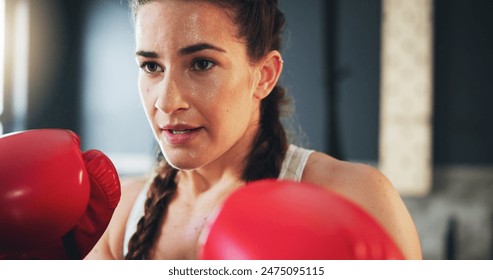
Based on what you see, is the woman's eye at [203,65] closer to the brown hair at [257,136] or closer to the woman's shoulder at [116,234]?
the brown hair at [257,136]

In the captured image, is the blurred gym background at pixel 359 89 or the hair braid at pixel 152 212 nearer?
the hair braid at pixel 152 212

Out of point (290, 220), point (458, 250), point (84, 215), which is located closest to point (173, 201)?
point (84, 215)

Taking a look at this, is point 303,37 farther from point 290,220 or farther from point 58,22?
point 290,220

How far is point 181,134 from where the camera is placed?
694 millimetres

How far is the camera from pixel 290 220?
43 centimetres

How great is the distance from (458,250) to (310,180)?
54.6 inches

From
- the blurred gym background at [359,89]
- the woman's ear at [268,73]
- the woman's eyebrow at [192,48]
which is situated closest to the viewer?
the woman's eyebrow at [192,48]

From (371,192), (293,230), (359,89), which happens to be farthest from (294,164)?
(359,89)

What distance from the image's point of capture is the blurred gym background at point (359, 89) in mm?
1056

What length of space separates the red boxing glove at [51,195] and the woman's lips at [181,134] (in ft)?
0.32

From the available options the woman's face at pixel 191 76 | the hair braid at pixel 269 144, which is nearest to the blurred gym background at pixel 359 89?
the hair braid at pixel 269 144

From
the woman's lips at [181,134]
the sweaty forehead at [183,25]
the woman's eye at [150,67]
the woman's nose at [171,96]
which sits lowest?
the woman's lips at [181,134]

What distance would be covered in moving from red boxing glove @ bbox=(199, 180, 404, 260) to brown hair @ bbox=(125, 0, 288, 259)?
0.31 meters

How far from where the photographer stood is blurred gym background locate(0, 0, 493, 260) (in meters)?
1.06
